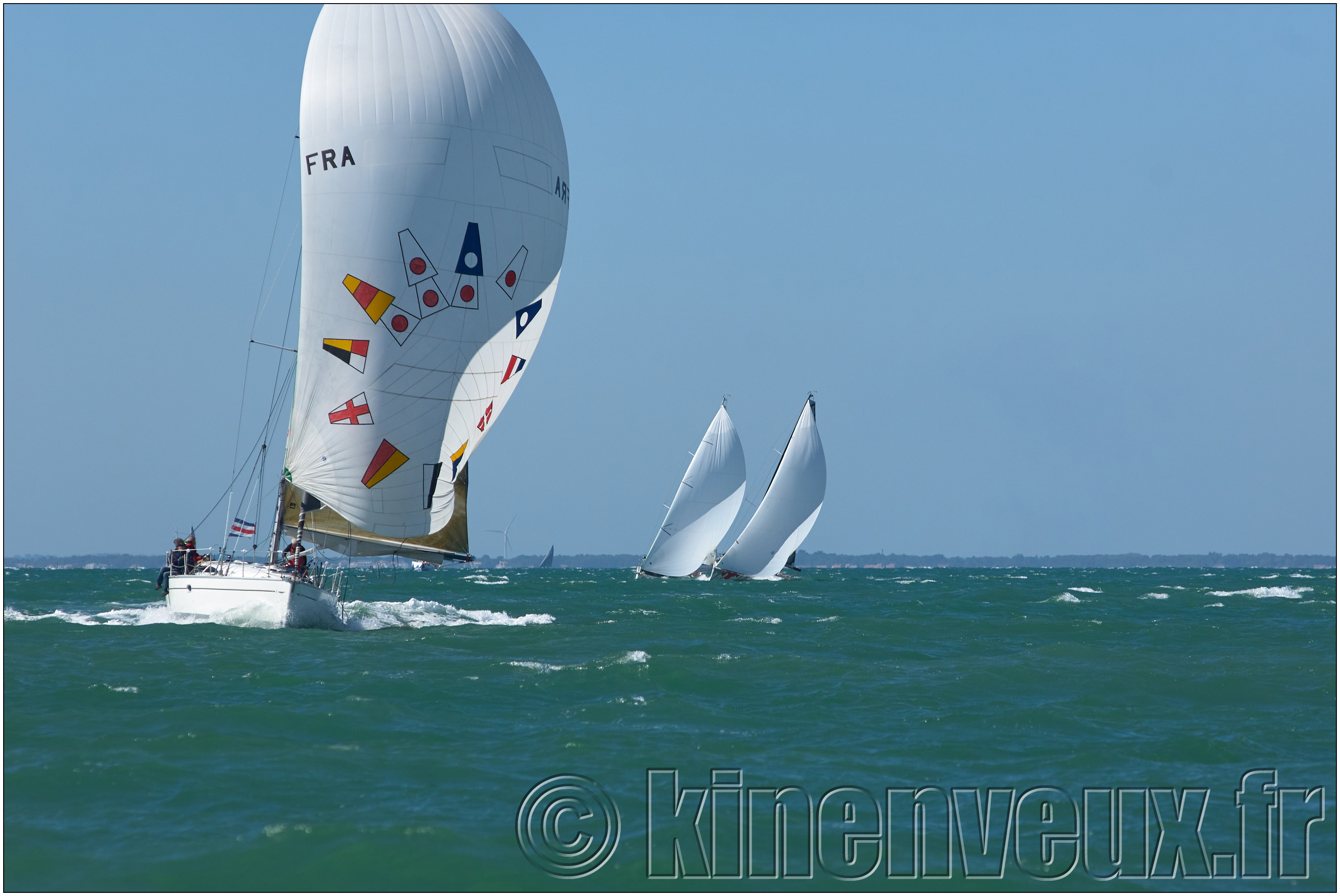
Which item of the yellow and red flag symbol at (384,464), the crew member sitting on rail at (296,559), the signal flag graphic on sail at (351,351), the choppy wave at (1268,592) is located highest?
the signal flag graphic on sail at (351,351)

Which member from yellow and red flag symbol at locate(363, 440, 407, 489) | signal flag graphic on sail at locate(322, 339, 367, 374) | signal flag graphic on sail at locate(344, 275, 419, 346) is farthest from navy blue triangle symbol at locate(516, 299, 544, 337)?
yellow and red flag symbol at locate(363, 440, 407, 489)

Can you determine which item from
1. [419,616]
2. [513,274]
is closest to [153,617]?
[419,616]

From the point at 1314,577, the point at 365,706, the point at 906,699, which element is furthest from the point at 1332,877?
the point at 1314,577

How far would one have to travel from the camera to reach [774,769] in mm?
12320

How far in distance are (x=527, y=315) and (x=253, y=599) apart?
7792 millimetres

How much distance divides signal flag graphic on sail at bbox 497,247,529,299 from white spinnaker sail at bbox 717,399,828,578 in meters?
39.5

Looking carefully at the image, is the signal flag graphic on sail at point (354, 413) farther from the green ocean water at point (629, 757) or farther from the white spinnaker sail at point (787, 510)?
the white spinnaker sail at point (787, 510)

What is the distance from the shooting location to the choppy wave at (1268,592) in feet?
167

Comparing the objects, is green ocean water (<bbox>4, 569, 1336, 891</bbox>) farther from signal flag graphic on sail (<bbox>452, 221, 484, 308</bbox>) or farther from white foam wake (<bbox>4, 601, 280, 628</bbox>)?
signal flag graphic on sail (<bbox>452, 221, 484, 308</bbox>)

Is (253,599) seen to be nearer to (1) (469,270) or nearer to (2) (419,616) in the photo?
(1) (469,270)

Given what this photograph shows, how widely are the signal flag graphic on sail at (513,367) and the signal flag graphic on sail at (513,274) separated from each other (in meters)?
1.40

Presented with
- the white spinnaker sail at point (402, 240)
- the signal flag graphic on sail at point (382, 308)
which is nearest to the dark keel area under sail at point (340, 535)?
the white spinnaker sail at point (402, 240)

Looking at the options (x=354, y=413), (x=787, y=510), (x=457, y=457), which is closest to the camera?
(x=354, y=413)

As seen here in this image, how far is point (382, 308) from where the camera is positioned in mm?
23562
